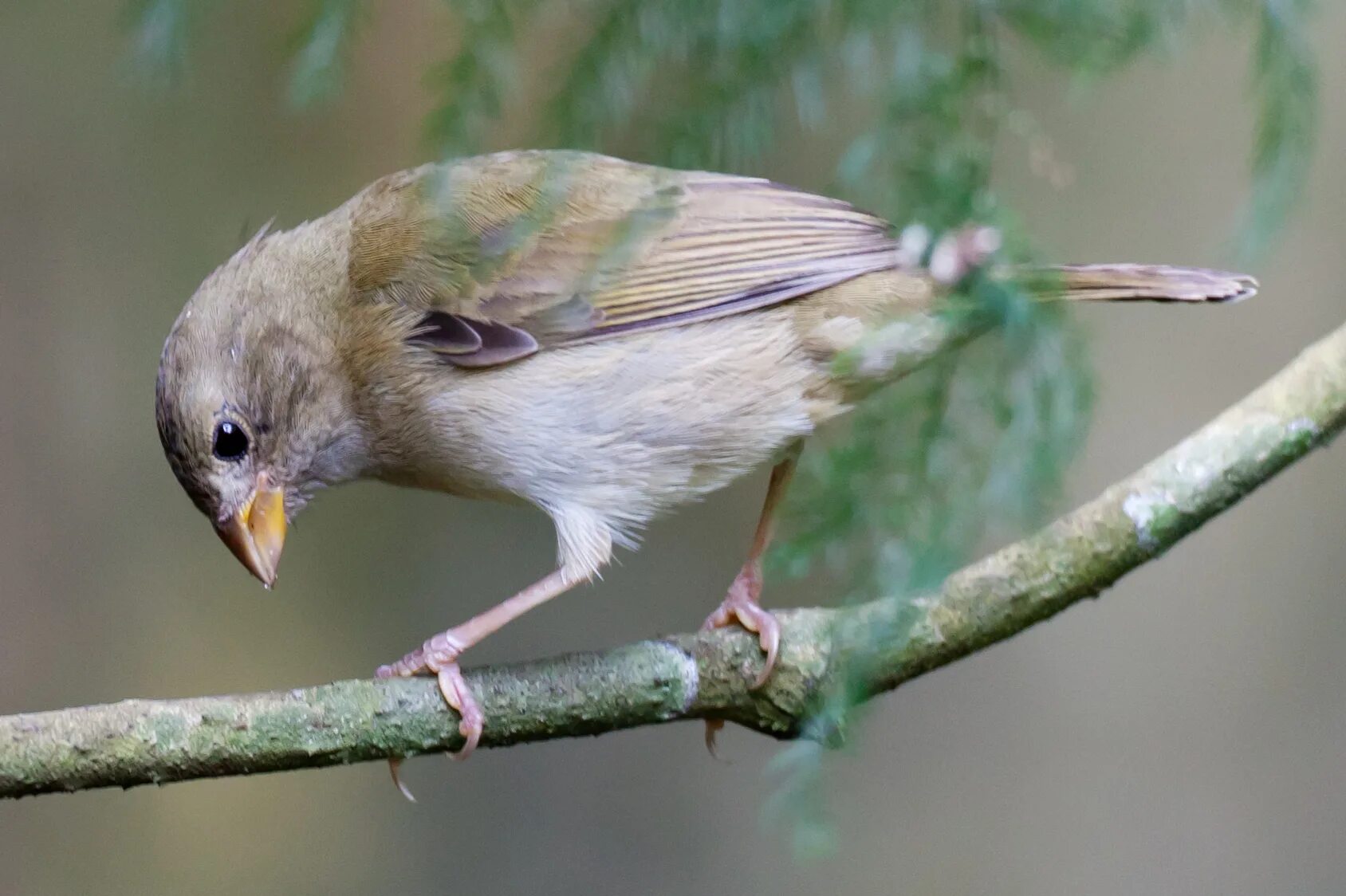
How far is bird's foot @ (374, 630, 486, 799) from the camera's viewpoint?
7.13 feet

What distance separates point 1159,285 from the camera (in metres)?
2.23

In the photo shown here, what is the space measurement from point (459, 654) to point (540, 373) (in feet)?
1.83

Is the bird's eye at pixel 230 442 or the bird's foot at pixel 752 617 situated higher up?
the bird's eye at pixel 230 442

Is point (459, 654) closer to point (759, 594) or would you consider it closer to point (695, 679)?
point (695, 679)

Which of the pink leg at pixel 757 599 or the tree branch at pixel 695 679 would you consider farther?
the pink leg at pixel 757 599

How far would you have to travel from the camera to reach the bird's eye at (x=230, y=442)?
232 centimetres

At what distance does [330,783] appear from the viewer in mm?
4000

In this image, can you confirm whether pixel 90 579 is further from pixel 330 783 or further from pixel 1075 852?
pixel 1075 852

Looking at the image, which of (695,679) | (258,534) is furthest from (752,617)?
(258,534)

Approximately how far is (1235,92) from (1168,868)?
2384mm

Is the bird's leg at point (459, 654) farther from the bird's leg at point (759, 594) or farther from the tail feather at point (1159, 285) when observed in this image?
the tail feather at point (1159, 285)

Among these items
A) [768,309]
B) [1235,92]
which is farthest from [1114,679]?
[768,309]

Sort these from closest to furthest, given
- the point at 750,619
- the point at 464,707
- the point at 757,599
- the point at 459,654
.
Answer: the point at 464,707
the point at 459,654
the point at 750,619
the point at 757,599

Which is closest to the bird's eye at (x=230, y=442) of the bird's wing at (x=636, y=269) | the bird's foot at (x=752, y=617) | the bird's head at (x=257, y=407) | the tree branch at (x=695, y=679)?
the bird's head at (x=257, y=407)
